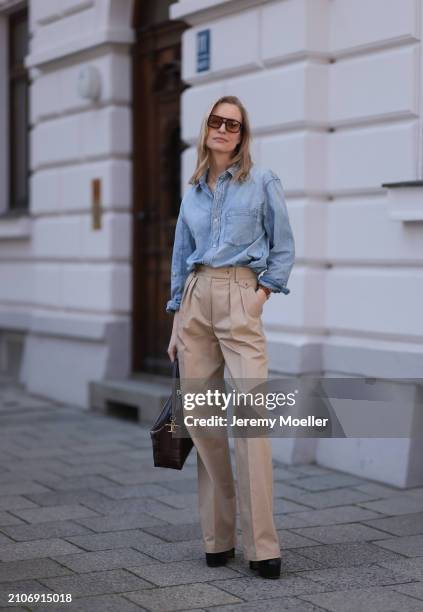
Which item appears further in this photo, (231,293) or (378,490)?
(378,490)

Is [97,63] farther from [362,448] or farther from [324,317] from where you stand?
[362,448]

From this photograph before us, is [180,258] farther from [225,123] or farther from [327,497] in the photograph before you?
[327,497]

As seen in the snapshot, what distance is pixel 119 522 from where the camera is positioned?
5402 mm

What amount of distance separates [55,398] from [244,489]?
17.8 ft

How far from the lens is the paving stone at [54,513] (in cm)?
552

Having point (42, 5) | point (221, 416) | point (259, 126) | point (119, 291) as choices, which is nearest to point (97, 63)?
point (42, 5)

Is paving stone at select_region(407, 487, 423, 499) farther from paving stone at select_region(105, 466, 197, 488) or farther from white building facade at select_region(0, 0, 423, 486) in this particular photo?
paving stone at select_region(105, 466, 197, 488)

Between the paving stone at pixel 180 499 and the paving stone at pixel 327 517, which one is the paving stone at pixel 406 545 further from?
the paving stone at pixel 180 499

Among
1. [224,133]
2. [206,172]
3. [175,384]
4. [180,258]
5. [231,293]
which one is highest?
[224,133]

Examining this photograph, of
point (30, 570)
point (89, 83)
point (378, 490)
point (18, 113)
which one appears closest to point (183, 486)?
point (378, 490)

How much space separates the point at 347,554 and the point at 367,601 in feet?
2.13

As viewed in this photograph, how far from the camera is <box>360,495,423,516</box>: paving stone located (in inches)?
221

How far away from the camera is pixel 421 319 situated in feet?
19.8

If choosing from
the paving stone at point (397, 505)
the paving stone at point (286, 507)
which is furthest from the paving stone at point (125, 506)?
the paving stone at point (397, 505)
